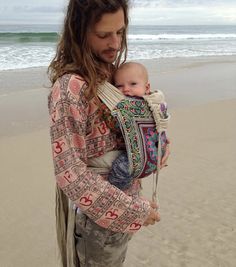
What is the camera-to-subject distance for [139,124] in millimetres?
1477

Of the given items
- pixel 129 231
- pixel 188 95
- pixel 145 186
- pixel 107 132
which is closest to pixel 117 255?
pixel 129 231

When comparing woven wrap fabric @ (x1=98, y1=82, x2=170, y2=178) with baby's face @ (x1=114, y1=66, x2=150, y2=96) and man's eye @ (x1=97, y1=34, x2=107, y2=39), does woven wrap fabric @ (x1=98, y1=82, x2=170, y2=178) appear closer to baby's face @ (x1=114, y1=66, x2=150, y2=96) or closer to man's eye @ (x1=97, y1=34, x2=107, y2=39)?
baby's face @ (x1=114, y1=66, x2=150, y2=96)

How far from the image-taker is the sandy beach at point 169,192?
305cm

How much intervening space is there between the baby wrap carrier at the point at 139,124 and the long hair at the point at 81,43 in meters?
0.06

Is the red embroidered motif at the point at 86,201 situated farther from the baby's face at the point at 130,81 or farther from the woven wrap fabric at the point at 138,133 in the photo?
the baby's face at the point at 130,81

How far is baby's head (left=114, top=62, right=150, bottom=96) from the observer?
155cm

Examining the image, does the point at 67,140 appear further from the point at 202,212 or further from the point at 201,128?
the point at 201,128

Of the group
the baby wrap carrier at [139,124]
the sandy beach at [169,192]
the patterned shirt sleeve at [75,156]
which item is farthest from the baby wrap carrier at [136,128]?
the sandy beach at [169,192]

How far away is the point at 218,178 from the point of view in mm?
4250

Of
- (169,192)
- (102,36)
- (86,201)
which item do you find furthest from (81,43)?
(169,192)

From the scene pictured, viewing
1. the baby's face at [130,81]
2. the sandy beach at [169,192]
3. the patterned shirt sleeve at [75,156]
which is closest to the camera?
the patterned shirt sleeve at [75,156]

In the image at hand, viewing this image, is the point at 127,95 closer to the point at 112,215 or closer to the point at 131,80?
the point at 131,80

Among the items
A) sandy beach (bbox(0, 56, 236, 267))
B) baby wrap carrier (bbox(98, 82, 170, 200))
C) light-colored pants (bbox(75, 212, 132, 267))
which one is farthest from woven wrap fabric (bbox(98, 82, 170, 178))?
sandy beach (bbox(0, 56, 236, 267))

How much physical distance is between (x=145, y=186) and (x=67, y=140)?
283 cm
